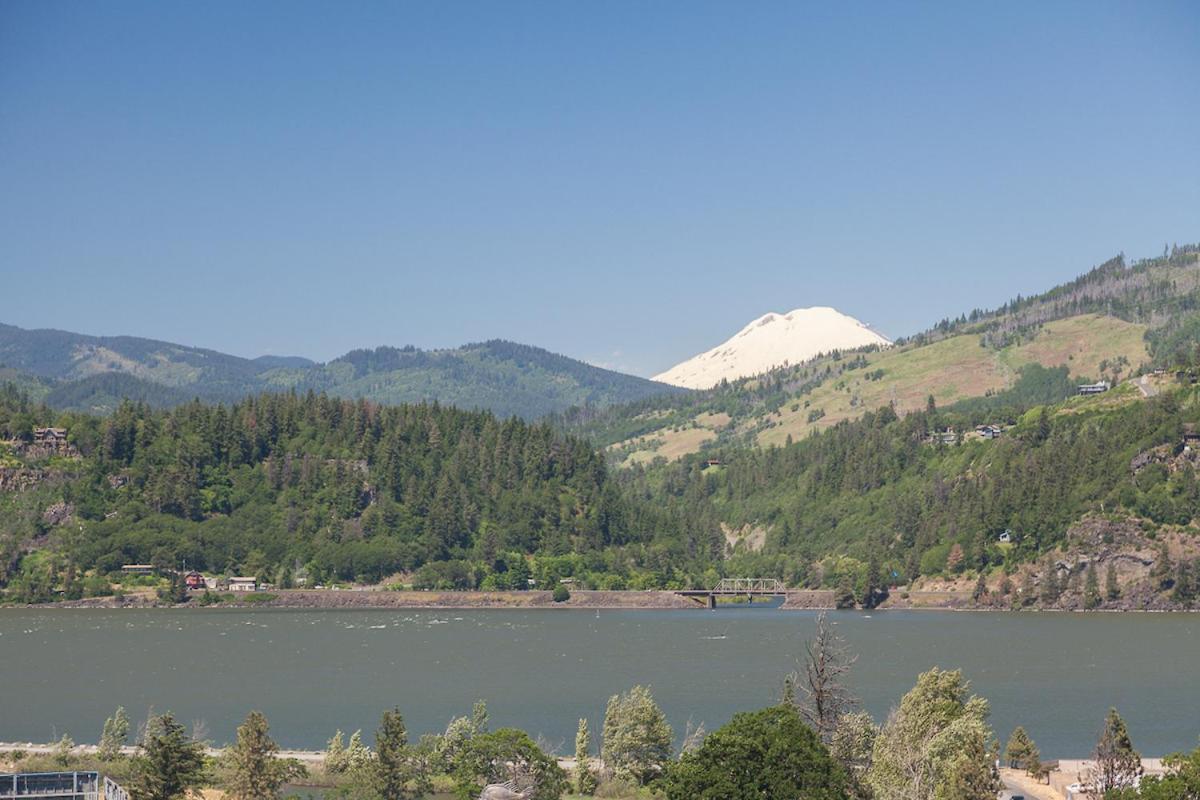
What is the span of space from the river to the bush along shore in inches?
496

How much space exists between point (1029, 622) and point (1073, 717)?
85.3 meters

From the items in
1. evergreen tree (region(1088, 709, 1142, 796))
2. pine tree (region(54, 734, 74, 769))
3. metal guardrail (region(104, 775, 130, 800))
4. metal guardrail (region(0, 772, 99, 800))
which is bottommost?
pine tree (region(54, 734, 74, 769))

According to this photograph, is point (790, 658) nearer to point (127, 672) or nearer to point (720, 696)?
point (720, 696)

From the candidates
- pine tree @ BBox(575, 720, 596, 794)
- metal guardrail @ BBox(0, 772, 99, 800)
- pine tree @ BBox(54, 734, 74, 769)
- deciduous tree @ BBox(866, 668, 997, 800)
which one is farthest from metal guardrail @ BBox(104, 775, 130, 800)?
deciduous tree @ BBox(866, 668, 997, 800)

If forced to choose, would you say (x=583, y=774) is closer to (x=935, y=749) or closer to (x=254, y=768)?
(x=254, y=768)

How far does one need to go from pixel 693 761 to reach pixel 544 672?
7611 centimetres

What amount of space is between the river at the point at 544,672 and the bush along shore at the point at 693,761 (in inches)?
496

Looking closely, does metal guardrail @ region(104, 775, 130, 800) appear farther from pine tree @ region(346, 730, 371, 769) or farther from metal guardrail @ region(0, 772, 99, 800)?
pine tree @ region(346, 730, 371, 769)

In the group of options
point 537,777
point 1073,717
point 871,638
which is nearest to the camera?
point 537,777

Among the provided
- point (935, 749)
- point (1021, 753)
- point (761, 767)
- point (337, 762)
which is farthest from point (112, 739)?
point (1021, 753)

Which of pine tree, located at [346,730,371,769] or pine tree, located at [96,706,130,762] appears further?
pine tree, located at [96,706,130,762]

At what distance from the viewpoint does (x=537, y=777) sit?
76625 millimetres

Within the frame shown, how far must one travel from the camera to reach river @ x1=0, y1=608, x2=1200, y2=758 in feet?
369

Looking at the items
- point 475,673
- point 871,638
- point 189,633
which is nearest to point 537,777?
point 475,673
